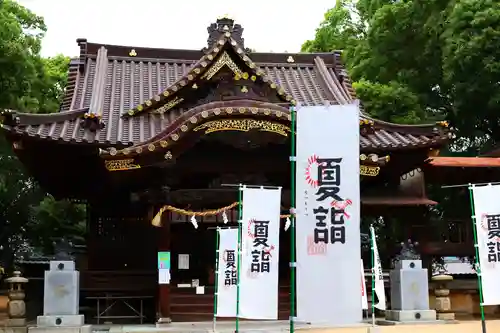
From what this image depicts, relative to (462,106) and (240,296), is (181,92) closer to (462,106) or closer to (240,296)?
(240,296)

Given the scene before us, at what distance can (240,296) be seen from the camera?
9.71 metres

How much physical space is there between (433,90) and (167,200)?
14.5 meters

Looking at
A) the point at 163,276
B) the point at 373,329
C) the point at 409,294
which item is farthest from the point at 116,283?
the point at 409,294

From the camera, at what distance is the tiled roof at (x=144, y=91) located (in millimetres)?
13359

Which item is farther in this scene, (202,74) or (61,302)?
(202,74)

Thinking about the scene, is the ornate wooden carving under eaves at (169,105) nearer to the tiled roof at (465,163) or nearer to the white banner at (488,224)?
the tiled roof at (465,163)

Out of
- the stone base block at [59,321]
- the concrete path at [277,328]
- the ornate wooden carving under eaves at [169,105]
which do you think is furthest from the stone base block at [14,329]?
the ornate wooden carving under eaves at [169,105]

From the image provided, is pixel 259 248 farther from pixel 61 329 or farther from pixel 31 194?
pixel 31 194

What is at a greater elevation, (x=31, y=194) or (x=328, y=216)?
(x=31, y=194)

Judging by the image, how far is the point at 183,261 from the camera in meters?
13.8

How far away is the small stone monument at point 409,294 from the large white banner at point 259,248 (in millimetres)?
4169

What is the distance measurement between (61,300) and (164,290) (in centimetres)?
207

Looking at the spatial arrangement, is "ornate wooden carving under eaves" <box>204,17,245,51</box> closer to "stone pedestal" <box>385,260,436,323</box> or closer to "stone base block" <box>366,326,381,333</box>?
"stone pedestal" <box>385,260,436,323</box>

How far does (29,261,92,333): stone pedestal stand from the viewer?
11.4 m
